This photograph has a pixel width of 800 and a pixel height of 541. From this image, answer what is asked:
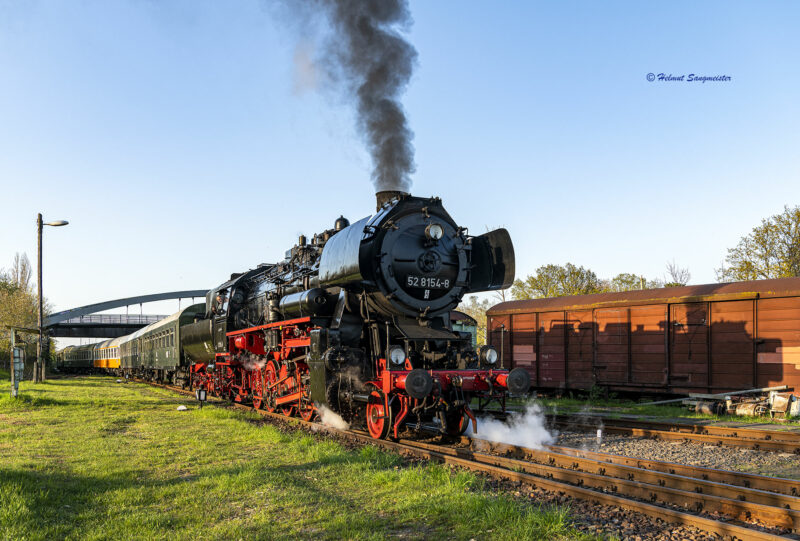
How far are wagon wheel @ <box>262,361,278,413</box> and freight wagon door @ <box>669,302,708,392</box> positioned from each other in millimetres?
9564

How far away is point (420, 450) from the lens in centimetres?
752

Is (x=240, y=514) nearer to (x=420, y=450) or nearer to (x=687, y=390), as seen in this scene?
(x=420, y=450)

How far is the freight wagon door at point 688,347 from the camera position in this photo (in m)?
13.8

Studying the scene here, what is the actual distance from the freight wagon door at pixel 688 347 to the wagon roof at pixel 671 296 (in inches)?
12.2

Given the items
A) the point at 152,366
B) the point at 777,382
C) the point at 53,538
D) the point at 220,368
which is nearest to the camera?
the point at 53,538

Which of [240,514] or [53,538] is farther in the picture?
[240,514]

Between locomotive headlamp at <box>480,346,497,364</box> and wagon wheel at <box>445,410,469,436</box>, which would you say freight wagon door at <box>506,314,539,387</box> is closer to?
wagon wheel at <box>445,410,469,436</box>

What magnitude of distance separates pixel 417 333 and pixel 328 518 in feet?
13.7

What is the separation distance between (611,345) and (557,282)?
104 ft

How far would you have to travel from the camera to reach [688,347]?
14047 mm

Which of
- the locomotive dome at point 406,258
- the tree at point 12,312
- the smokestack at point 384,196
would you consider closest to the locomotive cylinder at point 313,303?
the locomotive dome at point 406,258

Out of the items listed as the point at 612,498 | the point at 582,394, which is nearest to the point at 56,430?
the point at 612,498

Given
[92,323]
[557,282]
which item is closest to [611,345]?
[557,282]

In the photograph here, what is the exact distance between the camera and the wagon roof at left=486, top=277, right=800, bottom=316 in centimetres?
1289
